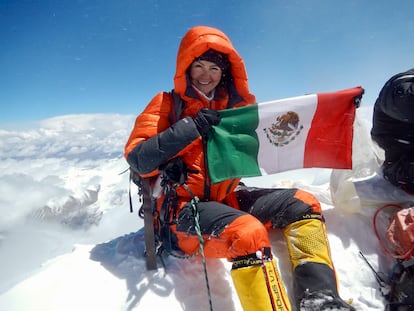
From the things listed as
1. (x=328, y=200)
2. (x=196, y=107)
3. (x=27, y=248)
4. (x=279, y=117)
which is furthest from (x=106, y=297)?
(x=27, y=248)

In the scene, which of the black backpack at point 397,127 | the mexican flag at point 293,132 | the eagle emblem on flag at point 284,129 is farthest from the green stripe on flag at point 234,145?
the black backpack at point 397,127

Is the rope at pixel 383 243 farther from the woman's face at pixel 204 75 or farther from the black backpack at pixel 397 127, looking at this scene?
the woman's face at pixel 204 75

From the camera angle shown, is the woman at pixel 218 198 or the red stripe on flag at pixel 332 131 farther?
the red stripe on flag at pixel 332 131

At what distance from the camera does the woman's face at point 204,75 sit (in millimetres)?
2633

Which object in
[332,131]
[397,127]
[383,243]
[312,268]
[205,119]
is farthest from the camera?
[332,131]

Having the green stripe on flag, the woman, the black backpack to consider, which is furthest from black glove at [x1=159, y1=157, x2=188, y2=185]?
the black backpack

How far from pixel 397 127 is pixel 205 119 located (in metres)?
2.12

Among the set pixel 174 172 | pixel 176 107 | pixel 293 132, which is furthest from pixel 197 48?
pixel 293 132

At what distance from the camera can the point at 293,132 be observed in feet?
9.73

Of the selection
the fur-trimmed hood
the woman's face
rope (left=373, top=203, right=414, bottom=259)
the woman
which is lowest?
rope (left=373, top=203, right=414, bottom=259)

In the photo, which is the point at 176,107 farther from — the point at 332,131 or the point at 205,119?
the point at 332,131

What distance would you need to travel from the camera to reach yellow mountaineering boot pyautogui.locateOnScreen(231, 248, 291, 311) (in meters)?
1.66

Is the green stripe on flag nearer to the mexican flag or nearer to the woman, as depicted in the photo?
the mexican flag

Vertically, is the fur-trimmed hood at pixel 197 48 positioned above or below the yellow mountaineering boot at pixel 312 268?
above
